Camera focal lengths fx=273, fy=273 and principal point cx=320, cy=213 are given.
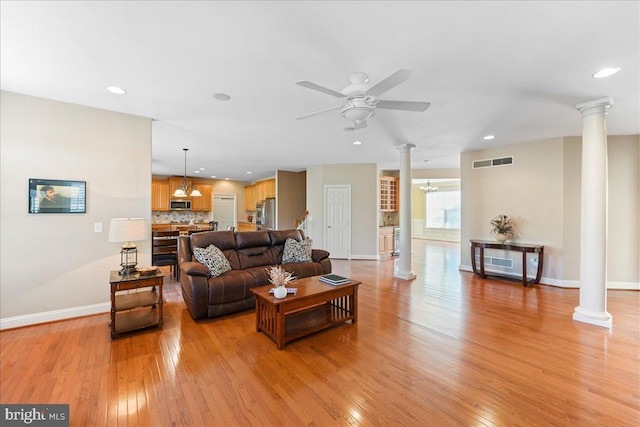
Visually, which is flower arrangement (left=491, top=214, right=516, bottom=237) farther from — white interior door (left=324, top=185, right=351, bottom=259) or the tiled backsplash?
the tiled backsplash

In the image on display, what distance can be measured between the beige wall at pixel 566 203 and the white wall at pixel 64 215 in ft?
21.3

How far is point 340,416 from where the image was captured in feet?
5.92

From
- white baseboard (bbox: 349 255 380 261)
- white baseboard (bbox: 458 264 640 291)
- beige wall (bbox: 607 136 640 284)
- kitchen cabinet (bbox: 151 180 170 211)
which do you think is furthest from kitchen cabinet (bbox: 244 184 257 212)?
beige wall (bbox: 607 136 640 284)

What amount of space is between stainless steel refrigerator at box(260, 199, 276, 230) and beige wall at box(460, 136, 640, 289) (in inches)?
255

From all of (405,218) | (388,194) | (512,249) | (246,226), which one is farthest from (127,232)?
(246,226)

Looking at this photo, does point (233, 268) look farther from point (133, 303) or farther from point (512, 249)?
point (512, 249)

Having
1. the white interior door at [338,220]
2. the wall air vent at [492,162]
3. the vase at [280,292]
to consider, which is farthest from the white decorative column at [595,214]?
the white interior door at [338,220]

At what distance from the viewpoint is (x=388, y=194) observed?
852cm

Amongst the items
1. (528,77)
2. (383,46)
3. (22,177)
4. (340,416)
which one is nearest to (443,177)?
(528,77)

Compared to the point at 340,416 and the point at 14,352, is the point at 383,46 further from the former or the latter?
the point at 14,352

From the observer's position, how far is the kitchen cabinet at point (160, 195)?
29.4ft

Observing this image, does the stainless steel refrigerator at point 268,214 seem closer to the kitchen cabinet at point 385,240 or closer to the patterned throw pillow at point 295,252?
the kitchen cabinet at point 385,240

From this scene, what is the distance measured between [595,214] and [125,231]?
5464mm

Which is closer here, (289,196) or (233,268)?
(233,268)
